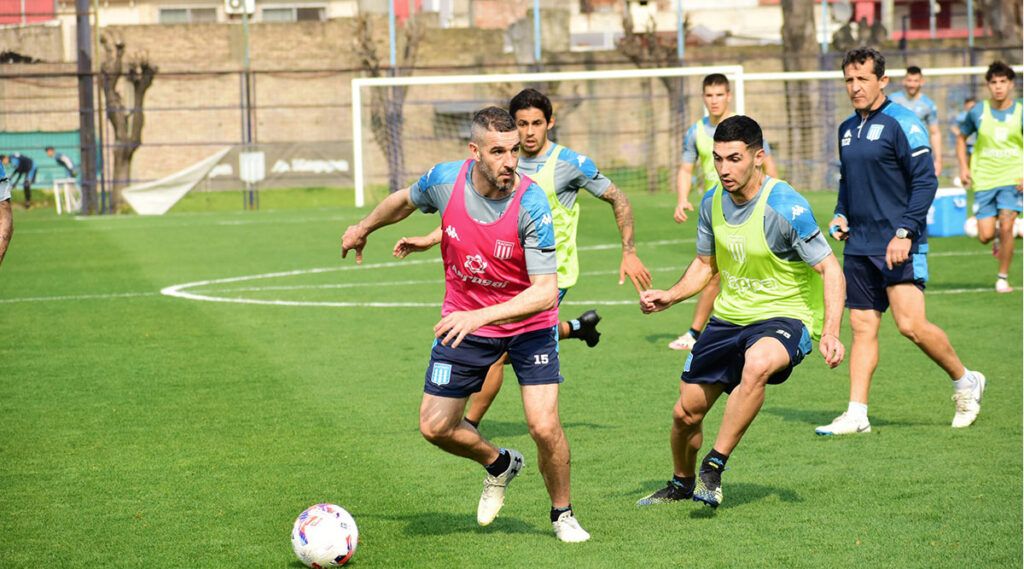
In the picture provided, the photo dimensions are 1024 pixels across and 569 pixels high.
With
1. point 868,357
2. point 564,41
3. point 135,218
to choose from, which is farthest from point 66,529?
point 564,41

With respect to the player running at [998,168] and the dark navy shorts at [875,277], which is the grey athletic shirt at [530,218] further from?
the player running at [998,168]

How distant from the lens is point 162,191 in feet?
110

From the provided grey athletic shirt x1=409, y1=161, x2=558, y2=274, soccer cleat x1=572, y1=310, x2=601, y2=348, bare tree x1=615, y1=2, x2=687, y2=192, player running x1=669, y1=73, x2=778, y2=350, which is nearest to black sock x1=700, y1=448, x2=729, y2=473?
grey athletic shirt x1=409, y1=161, x2=558, y2=274

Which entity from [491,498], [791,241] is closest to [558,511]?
[491,498]

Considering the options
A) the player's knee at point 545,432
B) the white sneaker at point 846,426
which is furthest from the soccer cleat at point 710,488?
the white sneaker at point 846,426

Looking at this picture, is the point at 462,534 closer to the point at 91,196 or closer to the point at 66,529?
the point at 66,529

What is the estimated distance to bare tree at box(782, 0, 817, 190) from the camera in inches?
1320

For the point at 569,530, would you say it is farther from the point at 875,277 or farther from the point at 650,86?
the point at 650,86

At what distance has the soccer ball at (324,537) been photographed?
6.09 meters

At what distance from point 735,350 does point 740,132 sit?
1.08 m

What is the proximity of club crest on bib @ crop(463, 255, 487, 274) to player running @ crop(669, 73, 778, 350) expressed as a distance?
5387 millimetres

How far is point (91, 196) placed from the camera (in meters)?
33.2

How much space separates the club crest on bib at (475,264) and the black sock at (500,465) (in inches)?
35.7

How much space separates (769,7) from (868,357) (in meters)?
48.0
